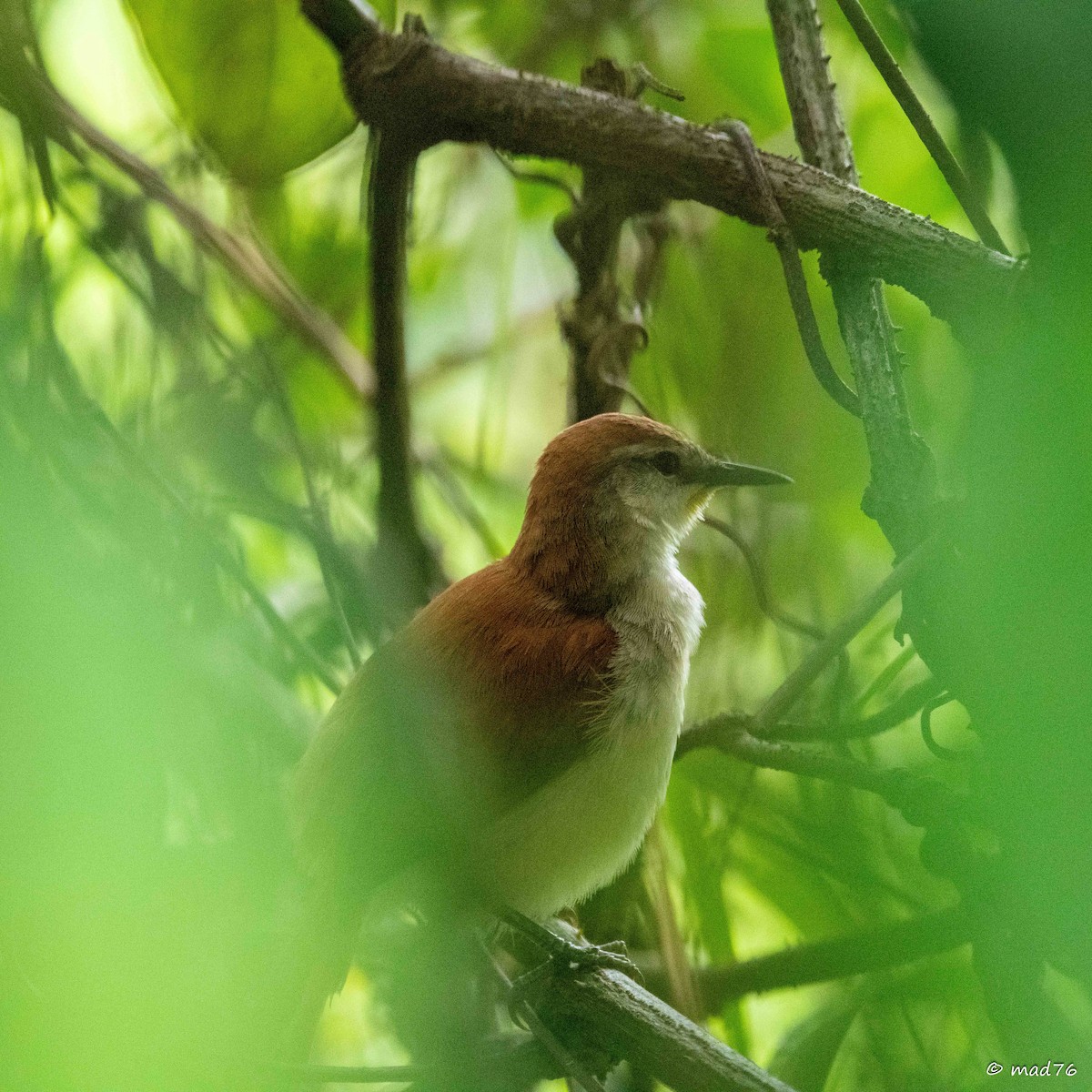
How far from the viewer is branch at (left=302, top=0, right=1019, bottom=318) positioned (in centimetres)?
173

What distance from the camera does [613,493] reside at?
2.88 meters

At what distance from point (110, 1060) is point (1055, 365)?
1.69 ft

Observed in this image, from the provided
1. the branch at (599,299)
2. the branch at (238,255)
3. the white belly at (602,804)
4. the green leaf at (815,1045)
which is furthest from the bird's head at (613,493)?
the green leaf at (815,1045)

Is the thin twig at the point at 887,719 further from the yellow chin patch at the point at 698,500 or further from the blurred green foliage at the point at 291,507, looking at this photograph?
the yellow chin patch at the point at 698,500

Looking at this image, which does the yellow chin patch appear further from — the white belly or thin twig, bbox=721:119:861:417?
thin twig, bbox=721:119:861:417

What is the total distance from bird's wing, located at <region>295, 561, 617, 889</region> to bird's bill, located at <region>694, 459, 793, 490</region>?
51 centimetres

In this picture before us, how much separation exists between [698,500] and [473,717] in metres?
1.01

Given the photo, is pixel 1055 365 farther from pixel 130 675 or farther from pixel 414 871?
pixel 414 871

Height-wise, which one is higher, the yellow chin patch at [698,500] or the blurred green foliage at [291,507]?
the blurred green foliage at [291,507]

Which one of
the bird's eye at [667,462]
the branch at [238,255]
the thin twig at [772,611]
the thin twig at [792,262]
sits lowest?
the thin twig at [772,611]

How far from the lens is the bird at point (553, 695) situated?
1759mm

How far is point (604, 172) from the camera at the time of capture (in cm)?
227

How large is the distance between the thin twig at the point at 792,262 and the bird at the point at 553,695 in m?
0.79

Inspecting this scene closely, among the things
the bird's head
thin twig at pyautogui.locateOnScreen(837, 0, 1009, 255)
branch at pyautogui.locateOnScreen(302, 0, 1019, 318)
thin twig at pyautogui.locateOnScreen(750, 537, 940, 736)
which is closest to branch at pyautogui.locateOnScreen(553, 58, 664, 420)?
the bird's head
